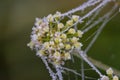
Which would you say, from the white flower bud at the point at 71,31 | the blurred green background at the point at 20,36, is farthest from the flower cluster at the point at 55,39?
the blurred green background at the point at 20,36

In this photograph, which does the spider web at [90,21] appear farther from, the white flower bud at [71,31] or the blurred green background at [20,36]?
the blurred green background at [20,36]

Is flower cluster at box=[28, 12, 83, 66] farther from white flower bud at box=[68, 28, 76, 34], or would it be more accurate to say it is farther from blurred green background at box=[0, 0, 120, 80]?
blurred green background at box=[0, 0, 120, 80]

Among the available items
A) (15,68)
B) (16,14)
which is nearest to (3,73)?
(15,68)

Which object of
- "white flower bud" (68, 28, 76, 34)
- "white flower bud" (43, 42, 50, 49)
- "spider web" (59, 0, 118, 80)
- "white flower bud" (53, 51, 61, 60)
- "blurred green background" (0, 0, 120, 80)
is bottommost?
"white flower bud" (53, 51, 61, 60)

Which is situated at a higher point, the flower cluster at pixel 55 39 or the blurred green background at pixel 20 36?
the blurred green background at pixel 20 36

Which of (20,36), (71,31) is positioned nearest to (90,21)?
(71,31)

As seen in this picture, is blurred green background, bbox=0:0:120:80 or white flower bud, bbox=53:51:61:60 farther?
blurred green background, bbox=0:0:120:80

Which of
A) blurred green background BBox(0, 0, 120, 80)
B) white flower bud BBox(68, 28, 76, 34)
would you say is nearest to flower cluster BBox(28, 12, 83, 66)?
white flower bud BBox(68, 28, 76, 34)

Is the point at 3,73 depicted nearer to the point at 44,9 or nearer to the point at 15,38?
the point at 15,38

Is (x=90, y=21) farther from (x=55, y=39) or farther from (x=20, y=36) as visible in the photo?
(x=20, y=36)
